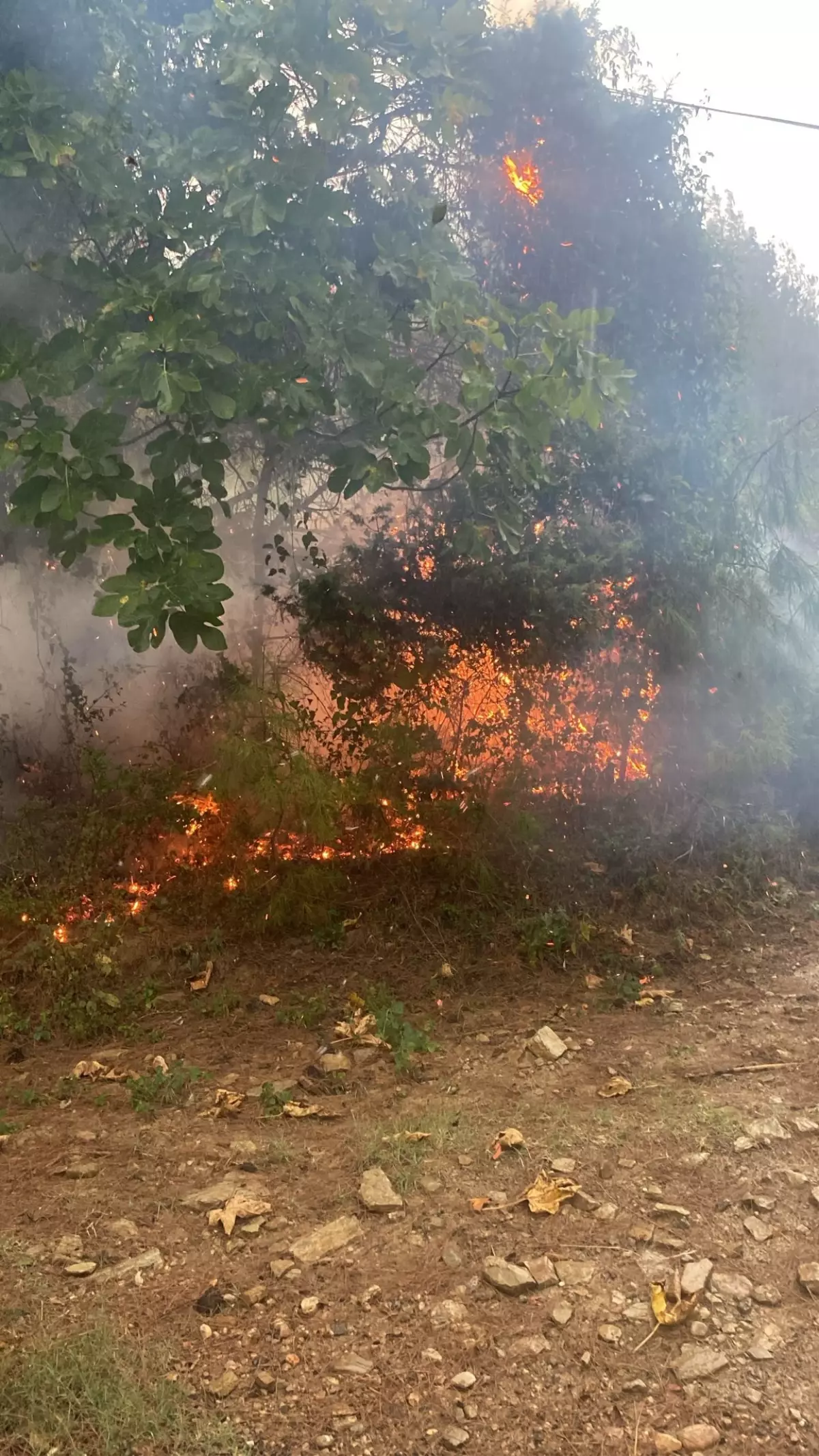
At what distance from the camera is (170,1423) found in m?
2.13

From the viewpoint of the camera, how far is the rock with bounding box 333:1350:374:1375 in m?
2.30

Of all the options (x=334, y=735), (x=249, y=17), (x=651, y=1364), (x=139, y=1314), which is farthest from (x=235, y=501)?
(x=651, y=1364)

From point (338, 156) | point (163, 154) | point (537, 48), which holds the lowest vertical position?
point (163, 154)

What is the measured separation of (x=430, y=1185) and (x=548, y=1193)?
1.15 feet

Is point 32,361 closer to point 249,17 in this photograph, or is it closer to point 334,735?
point 249,17

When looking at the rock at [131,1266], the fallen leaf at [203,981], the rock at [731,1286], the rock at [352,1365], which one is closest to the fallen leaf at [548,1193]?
the rock at [731,1286]

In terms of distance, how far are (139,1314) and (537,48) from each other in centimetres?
579

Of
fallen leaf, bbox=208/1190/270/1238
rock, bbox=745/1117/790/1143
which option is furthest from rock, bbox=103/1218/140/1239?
rock, bbox=745/1117/790/1143

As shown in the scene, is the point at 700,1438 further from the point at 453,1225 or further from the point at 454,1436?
the point at 453,1225

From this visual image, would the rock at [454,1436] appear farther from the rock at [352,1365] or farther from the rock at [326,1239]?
the rock at [326,1239]

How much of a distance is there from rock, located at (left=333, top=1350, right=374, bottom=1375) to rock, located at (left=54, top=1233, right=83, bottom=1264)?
829mm

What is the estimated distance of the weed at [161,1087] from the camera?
3.59m

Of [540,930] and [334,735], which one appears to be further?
[334,735]

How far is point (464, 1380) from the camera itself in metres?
2.27
